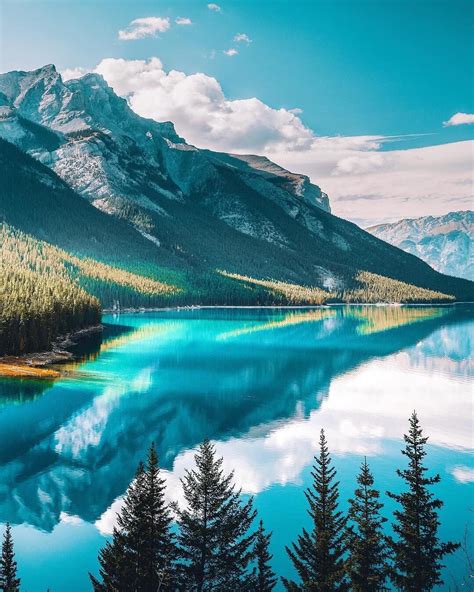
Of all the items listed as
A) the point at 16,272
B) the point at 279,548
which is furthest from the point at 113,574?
the point at 16,272

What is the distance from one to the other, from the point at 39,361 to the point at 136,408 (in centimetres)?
3733

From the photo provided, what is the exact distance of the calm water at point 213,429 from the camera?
3975 cm

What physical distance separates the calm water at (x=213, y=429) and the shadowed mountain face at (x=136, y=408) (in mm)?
225

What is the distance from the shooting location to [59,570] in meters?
33.3

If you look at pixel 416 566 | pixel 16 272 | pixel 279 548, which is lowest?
pixel 279 548

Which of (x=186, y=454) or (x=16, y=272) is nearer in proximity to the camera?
(x=186, y=454)

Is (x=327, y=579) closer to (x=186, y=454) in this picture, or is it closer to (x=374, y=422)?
(x=186, y=454)

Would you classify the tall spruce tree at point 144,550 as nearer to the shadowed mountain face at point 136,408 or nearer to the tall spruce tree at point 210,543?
the tall spruce tree at point 210,543

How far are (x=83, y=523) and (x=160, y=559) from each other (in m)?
16.8

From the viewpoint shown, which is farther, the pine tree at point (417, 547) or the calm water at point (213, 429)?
the calm water at point (213, 429)

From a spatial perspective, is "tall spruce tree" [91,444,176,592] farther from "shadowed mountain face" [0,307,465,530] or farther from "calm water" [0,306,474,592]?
"shadowed mountain face" [0,307,465,530]

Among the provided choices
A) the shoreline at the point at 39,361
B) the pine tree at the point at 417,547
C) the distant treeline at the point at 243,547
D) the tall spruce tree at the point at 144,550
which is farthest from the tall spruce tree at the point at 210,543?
the shoreline at the point at 39,361

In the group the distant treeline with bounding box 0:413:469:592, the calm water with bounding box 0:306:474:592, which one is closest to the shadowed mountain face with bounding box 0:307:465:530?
the calm water with bounding box 0:306:474:592

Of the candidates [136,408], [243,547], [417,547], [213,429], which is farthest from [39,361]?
[417,547]
